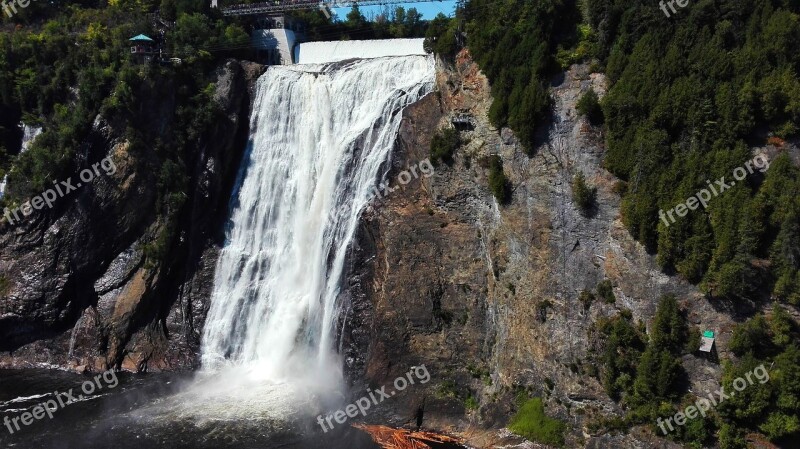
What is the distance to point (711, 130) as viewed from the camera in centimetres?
2173

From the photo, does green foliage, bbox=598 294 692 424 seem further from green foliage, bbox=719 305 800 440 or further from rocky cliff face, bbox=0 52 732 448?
green foliage, bbox=719 305 800 440

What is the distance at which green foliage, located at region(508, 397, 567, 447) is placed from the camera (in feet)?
78.8

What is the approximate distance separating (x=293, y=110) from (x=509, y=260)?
17.9 meters

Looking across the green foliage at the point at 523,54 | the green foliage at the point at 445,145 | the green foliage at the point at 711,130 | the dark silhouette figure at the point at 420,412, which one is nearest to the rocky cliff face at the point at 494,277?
the dark silhouette figure at the point at 420,412

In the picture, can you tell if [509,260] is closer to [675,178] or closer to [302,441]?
[675,178]

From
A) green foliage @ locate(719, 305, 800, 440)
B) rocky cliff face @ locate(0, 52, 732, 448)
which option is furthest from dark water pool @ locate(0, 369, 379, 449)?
green foliage @ locate(719, 305, 800, 440)

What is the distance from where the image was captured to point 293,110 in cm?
3769

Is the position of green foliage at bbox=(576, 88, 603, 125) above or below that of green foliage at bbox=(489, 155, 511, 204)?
above

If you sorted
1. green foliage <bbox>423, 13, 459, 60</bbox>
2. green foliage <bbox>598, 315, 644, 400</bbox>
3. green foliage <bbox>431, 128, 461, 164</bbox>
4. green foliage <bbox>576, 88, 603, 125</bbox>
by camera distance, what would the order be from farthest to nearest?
1. green foliage <bbox>423, 13, 459, 60</bbox>
2. green foliage <bbox>431, 128, 461, 164</bbox>
3. green foliage <bbox>576, 88, 603, 125</bbox>
4. green foliage <bbox>598, 315, 644, 400</bbox>

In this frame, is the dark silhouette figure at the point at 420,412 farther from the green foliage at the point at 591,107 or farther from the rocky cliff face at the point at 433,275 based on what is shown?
the green foliage at the point at 591,107

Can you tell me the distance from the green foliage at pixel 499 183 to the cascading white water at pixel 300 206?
6.18 meters

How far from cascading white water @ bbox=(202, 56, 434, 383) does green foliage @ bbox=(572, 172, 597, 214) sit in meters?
10.3

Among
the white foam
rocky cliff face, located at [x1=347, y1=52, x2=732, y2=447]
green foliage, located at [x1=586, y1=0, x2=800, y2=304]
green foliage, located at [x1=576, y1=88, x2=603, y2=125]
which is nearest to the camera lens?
green foliage, located at [x1=586, y1=0, x2=800, y2=304]

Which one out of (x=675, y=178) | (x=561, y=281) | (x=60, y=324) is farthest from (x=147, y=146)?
(x=675, y=178)
